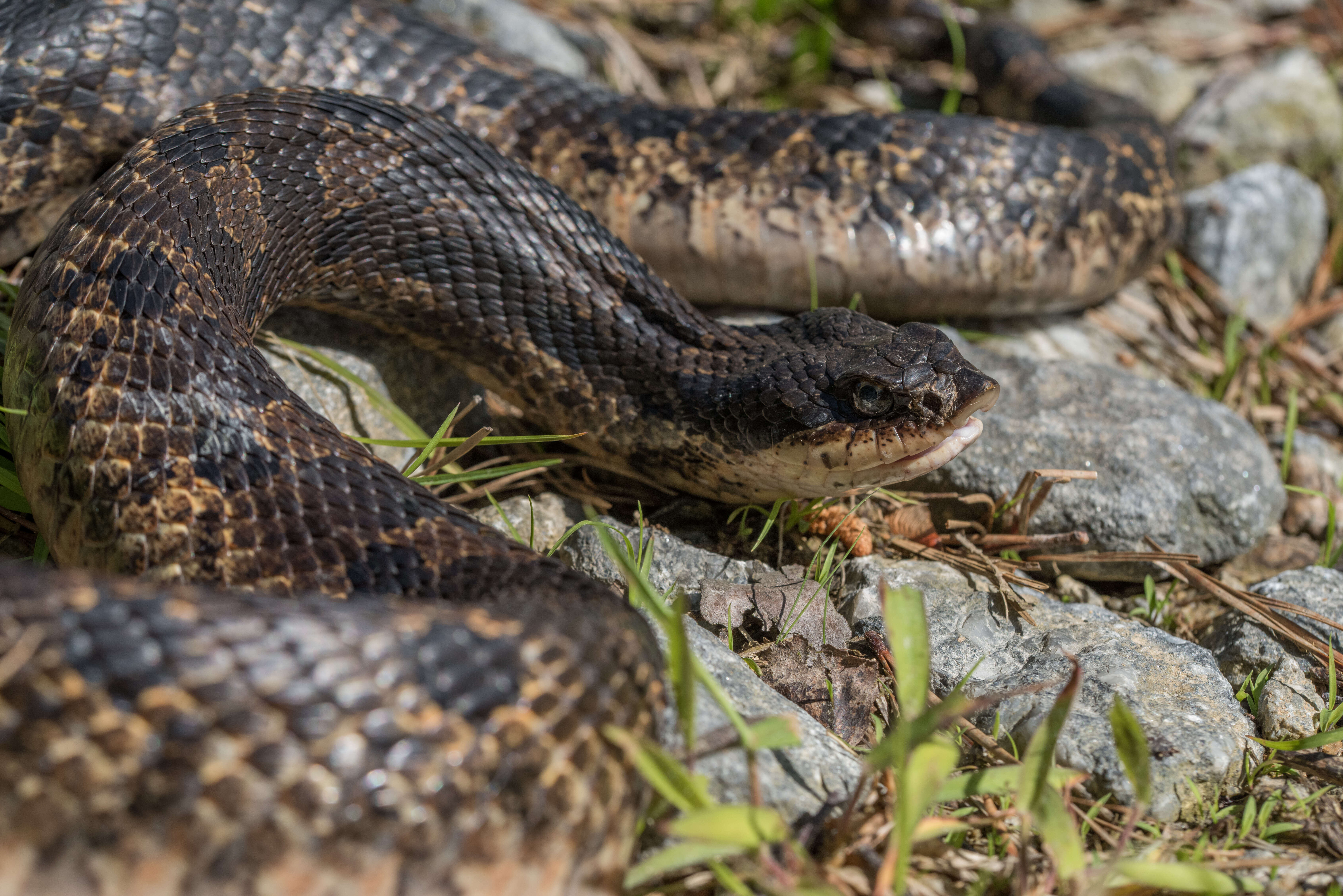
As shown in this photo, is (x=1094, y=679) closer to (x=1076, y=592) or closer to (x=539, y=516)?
(x=1076, y=592)

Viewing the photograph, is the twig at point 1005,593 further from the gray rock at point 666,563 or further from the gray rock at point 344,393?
the gray rock at point 344,393

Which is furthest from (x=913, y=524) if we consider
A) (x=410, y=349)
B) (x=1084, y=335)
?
(x=410, y=349)

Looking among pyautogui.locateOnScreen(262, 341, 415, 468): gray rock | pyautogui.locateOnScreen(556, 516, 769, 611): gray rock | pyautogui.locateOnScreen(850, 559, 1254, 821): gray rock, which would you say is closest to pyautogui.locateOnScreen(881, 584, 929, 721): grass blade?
pyautogui.locateOnScreen(850, 559, 1254, 821): gray rock

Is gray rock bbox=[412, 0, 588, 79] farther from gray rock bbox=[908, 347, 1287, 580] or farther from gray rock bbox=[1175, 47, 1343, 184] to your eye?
gray rock bbox=[1175, 47, 1343, 184]

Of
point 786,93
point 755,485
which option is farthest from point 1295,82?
point 755,485

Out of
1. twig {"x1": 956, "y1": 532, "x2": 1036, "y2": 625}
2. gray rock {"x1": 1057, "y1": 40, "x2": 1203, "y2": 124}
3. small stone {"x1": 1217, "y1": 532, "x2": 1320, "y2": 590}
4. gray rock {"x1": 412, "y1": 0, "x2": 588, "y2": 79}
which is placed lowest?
small stone {"x1": 1217, "y1": 532, "x2": 1320, "y2": 590}
